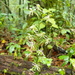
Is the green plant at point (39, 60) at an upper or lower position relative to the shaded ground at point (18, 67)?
upper

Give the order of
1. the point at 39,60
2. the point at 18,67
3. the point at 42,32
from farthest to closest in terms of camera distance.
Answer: the point at 18,67
the point at 39,60
the point at 42,32

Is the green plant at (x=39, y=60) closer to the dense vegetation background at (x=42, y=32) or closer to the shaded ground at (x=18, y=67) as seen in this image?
the dense vegetation background at (x=42, y=32)

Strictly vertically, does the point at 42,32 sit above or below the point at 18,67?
above

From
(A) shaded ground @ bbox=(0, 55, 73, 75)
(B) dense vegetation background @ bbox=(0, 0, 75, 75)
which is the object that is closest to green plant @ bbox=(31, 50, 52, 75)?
(B) dense vegetation background @ bbox=(0, 0, 75, 75)

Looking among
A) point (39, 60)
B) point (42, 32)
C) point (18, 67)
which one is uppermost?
point (42, 32)

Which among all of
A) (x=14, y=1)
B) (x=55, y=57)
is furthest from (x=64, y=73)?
(x=14, y=1)

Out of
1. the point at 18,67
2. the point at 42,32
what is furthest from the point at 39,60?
the point at 18,67

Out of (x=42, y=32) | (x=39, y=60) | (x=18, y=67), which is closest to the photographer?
(x=42, y=32)

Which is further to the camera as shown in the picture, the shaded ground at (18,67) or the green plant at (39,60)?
the shaded ground at (18,67)

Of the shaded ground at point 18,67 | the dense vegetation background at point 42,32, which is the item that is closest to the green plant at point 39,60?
the dense vegetation background at point 42,32

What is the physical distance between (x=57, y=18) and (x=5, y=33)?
209cm

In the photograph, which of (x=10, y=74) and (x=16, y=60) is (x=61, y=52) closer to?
(x=16, y=60)

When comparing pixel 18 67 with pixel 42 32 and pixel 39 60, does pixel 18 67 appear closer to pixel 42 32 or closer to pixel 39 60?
pixel 39 60

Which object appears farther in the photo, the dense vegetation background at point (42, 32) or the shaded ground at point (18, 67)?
the shaded ground at point (18, 67)
